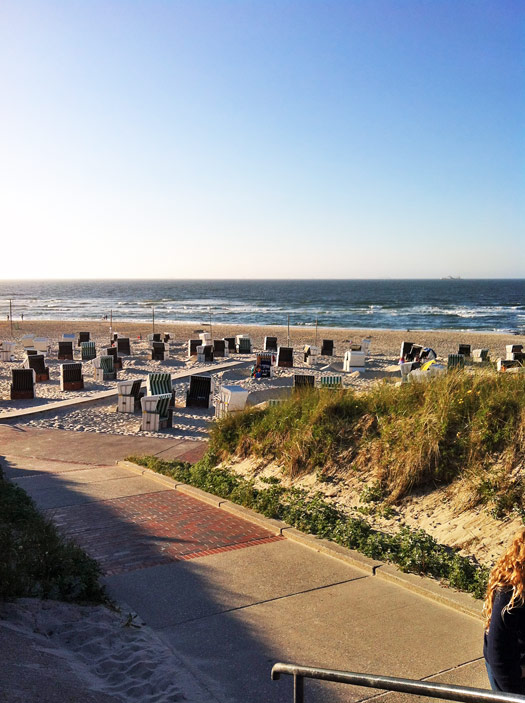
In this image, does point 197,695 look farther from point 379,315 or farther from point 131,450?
point 379,315

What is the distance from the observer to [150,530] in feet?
22.8

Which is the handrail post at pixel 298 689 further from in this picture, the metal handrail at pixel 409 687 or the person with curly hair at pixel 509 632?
the person with curly hair at pixel 509 632

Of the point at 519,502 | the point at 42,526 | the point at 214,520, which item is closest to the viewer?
the point at 42,526

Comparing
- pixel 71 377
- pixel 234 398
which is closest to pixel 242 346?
pixel 71 377

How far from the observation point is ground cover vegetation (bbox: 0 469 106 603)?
471cm

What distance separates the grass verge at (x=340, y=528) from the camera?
565cm

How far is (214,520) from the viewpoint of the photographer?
7.34m

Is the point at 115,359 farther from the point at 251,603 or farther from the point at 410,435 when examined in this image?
the point at 251,603

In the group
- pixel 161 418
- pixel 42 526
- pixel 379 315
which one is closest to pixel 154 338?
pixel 161 418

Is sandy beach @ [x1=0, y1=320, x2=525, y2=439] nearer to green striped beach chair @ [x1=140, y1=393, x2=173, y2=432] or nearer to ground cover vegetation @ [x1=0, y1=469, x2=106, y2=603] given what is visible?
green striped beach chair @ [x1=140, y1=393, x2=173, y2=432]

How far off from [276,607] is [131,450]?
7.53 m

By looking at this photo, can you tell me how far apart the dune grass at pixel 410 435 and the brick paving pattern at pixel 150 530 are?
5.49 ft

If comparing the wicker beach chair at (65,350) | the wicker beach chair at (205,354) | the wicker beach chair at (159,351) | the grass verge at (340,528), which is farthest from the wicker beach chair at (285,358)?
the grass verge at (340,528)

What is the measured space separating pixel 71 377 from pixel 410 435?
14.9 meters
